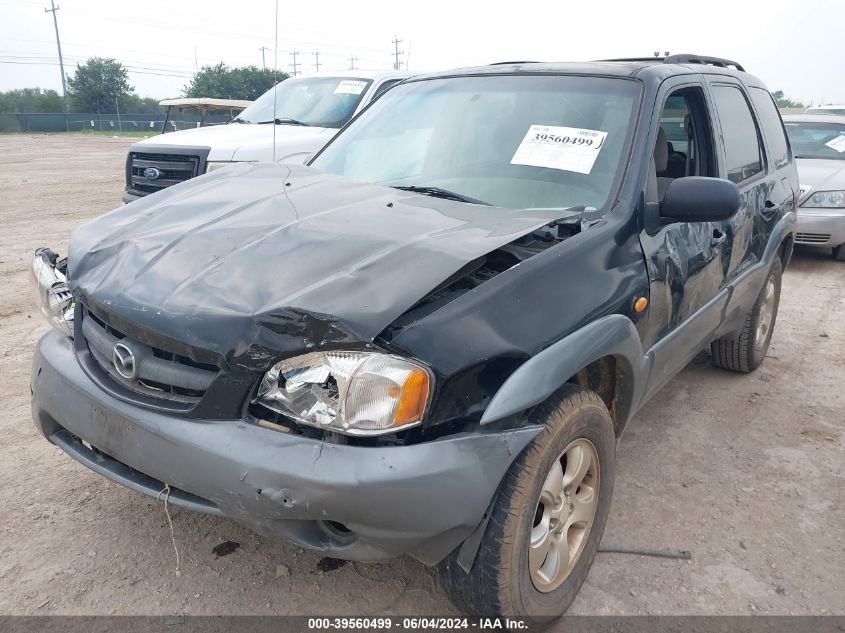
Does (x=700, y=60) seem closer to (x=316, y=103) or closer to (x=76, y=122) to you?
(x=316, y=103)

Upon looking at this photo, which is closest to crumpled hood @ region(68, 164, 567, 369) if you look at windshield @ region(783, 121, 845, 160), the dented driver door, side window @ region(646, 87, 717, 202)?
the dented driver door

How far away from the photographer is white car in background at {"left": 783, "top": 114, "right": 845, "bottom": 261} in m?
7.36

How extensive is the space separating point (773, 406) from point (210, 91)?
6044 centimetres

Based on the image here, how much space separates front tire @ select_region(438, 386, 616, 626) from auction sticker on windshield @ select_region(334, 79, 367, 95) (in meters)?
6.44

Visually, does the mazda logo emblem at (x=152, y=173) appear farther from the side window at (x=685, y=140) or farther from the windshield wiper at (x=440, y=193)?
the side window at (x=685, y=140)

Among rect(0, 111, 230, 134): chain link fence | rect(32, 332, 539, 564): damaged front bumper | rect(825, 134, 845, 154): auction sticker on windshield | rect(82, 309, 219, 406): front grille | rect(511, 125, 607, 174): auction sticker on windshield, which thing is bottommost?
rect(0, 111, 230, 134): chain link fence

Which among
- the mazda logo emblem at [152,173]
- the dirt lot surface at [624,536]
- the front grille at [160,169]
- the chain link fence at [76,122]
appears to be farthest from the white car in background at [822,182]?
the chain link fence at [76,122]

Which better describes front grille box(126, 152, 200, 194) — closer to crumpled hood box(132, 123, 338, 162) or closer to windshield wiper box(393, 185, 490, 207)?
crumpled hood box(132, 123, 338, 162)

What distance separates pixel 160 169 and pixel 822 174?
7.41 m

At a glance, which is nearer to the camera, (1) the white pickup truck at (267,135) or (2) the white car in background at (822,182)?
(1) the white pickup truck at (267,135)

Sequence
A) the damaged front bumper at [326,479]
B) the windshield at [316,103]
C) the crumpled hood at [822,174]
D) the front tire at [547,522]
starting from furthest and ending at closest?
the windshield at [316,103], the crumpled hood at [822,174], the front tire at [547,522], the damaged front bumper at [326,479]

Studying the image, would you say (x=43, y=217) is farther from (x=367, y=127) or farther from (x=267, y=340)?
(x=267, y=340)

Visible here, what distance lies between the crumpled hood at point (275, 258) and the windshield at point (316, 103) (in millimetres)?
5227

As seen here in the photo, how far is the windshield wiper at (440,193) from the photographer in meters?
2.73
